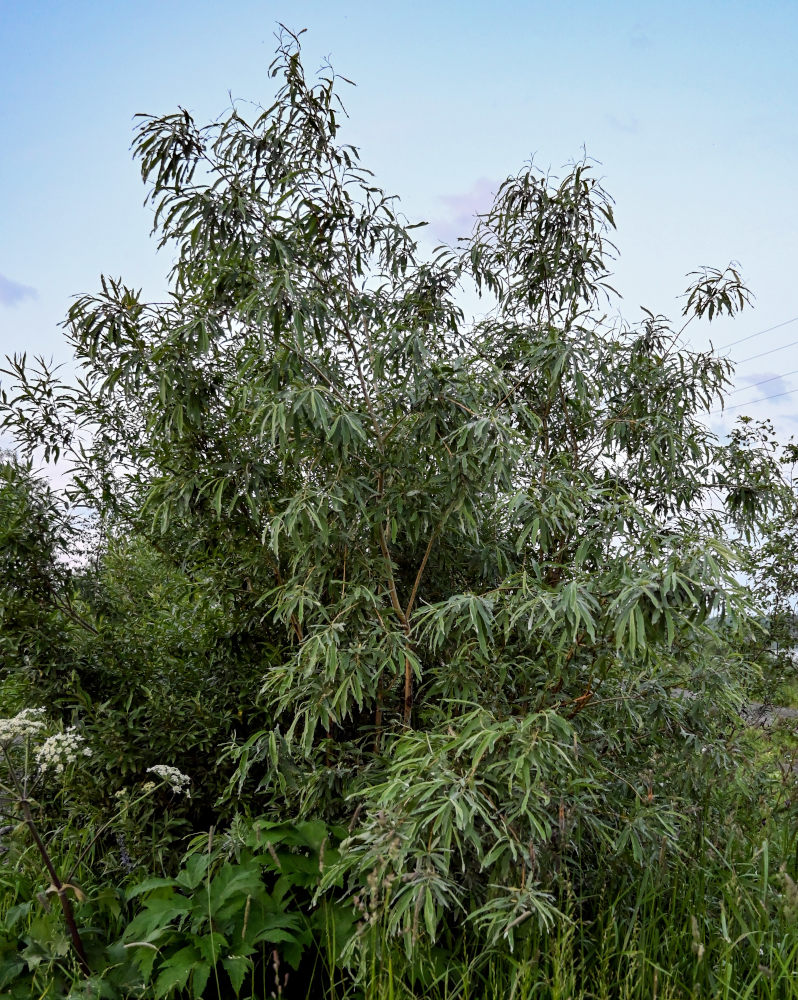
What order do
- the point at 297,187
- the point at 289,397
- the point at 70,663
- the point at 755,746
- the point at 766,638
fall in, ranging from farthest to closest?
Result: the point at 766,638
the point at 755,746
the point at 70,663
the point at 297,187
the point at 289,397

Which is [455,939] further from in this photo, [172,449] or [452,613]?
[172,449]

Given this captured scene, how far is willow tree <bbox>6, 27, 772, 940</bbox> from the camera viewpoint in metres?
1.81

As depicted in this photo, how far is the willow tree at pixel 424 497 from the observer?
1.81 metres

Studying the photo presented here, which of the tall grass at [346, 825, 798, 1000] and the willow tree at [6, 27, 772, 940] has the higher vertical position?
the willow tree at [6, 27, 772, 940]

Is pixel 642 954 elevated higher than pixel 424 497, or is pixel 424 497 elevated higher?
pixel 424 497

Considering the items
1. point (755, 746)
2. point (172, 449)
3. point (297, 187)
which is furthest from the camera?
point (755, 746)

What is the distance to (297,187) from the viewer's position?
7.55ft

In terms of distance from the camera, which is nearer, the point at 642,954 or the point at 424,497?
the point at 642,954

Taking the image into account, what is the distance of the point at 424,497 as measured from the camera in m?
2.15

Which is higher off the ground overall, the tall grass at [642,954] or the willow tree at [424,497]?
the willow tree at [424,497]

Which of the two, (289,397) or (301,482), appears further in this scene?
(301,482)

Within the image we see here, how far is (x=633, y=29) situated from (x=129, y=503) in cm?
310

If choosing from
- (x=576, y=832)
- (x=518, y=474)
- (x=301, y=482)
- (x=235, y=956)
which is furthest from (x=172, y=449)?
(x=576, y=832)

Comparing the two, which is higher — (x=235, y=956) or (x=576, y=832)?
(x=576, y=832)
